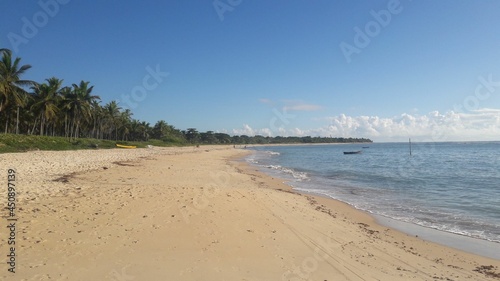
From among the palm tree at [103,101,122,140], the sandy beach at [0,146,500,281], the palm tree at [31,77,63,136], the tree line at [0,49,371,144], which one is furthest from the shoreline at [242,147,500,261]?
the palm tree at [103,101,122,140]

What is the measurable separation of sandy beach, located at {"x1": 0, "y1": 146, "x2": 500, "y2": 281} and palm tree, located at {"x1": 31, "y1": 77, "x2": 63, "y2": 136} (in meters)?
41.7

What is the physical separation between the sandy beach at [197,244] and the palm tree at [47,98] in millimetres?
41677

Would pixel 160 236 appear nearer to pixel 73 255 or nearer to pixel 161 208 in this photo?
pixel 73 255

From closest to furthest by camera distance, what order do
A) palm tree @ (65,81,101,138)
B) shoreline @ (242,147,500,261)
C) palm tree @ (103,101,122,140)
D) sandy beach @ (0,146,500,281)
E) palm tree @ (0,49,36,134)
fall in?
1. sandy beach @ (0,146,500,281)
2. shoreline @ (242,147,500,261)
3. palm tree @ (0,49,36,134)
4. palm tree @ (65,81,101,138)
5. palm tree @ (103,101,122,140)

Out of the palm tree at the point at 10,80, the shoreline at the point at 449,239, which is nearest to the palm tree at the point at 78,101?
the palm tree at the point at 10,80

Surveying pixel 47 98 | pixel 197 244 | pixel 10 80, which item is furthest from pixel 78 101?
pixel 197 244

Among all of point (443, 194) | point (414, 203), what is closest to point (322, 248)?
point (414, 203)

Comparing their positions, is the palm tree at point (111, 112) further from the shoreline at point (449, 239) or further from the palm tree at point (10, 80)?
the shoreline at point (449, 239)

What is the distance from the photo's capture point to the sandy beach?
18.4 feet

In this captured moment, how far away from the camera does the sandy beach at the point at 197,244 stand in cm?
560

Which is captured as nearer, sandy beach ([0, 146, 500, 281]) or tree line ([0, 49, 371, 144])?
sandy beach ([0, 146, 500, 281])

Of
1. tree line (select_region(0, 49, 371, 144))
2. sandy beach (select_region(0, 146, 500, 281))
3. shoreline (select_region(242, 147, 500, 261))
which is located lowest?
shoreline (select_region(242, 147, 500, 261))

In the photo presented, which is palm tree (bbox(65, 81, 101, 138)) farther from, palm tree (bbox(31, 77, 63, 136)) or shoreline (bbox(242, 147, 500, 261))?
shoreline (bbox(242, 147, 500, 261))

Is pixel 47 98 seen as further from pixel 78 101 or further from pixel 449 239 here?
pixel 449 239
